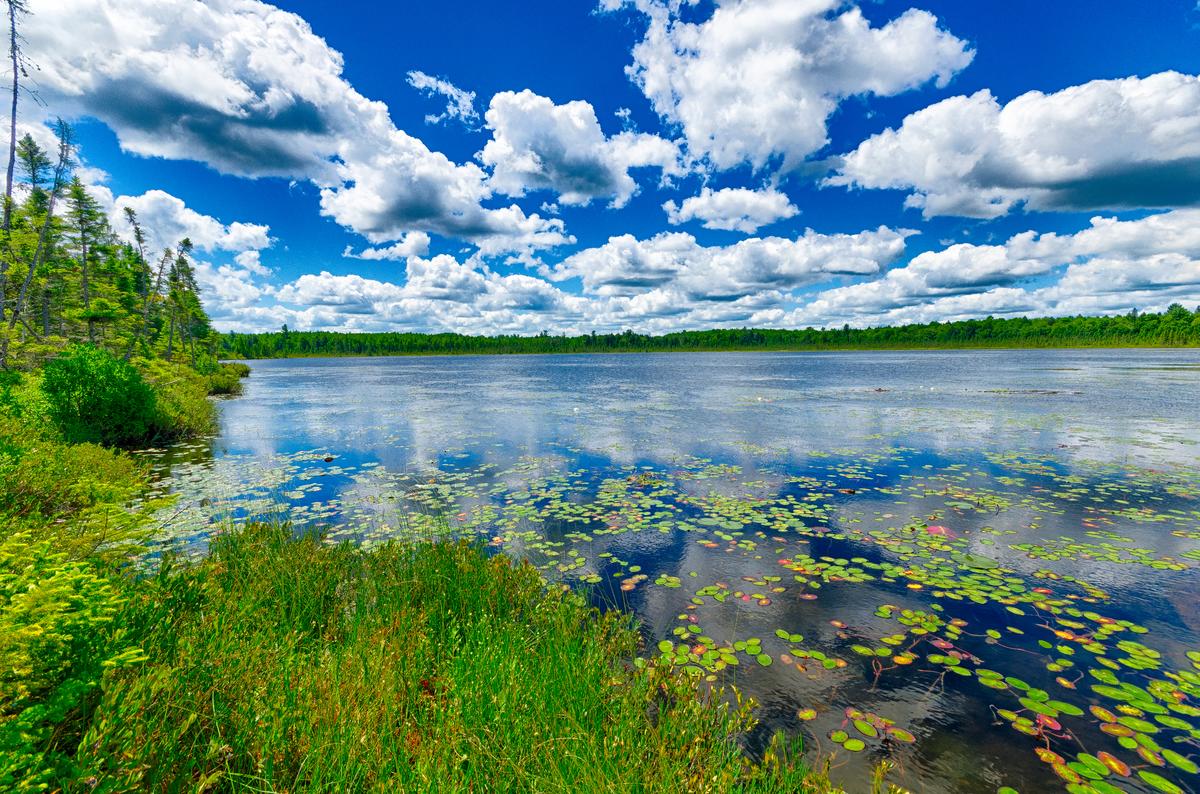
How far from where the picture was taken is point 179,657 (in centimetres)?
381

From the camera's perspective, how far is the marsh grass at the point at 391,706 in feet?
10.5

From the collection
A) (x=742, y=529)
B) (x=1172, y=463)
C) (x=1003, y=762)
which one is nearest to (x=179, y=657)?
(x=1003, y=762)

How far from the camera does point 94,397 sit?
657 inches

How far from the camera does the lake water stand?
5039mm

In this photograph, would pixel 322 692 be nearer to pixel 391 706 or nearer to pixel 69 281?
pixel 391 706

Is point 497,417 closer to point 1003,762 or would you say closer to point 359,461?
point 359,461

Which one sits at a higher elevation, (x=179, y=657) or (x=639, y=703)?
(x=179, y=657)

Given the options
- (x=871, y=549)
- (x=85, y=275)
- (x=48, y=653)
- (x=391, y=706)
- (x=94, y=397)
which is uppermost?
(x=85, y=275)

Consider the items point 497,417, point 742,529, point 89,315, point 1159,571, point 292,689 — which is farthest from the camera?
point 89,315

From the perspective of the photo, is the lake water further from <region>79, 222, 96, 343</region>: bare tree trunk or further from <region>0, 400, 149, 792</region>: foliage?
<region>79, 222, 96, 343</region>: bare tree trunk

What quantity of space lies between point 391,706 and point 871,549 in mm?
8813

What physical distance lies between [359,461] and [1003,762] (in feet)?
59.1

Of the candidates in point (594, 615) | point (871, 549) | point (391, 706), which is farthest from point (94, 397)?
point (871, 549)

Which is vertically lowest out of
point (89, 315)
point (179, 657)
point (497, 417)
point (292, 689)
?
point (497, 417)
